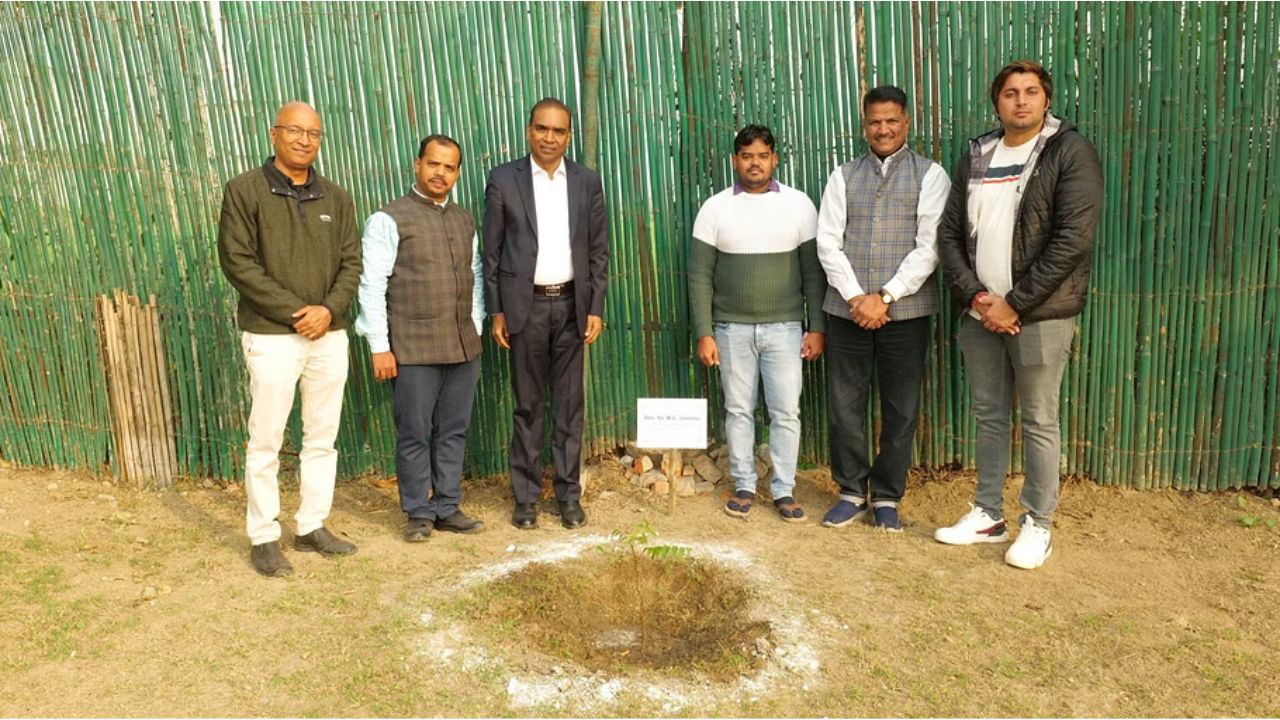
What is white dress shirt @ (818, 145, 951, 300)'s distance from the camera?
13.7ft

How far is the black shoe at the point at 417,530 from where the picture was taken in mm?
4328

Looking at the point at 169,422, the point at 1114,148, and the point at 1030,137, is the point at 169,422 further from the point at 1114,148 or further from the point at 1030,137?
the point at 1114,148

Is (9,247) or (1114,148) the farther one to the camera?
(9,247)

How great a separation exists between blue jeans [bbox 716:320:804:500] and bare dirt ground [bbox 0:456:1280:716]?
254mm

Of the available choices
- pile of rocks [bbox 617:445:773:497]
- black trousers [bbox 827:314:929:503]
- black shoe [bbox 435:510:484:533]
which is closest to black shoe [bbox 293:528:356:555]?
black shoe [bbox 435:510:484:533]

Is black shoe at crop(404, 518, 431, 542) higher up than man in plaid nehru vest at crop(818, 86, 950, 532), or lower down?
lower down

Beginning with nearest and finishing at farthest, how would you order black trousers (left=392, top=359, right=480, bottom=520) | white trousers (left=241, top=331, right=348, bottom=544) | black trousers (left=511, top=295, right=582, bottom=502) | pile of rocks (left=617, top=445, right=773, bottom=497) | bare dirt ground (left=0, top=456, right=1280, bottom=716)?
bare dirt ground (left=0, top=456, right=1280, bottom=716) → white trousers (left=241, top=331, right=348, bottom=544) → black trousers (left=392, top=359, right=480, bottom=520) → black trousers (left=511, top=295, right=582, bottom=502) → pile of rocks (left=617, top=445, right=773, bottom=497)

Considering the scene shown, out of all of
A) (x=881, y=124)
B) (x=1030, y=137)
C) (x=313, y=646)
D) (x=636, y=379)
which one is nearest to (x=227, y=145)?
(x=636, y=379)

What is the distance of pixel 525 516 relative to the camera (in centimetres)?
453

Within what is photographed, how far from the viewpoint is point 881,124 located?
4211mm

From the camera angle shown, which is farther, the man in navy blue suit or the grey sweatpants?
the man in navy blue suit

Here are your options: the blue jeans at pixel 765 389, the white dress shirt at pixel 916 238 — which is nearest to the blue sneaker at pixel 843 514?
the blue jeans at pixel 765 389

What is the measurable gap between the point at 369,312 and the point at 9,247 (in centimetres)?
243

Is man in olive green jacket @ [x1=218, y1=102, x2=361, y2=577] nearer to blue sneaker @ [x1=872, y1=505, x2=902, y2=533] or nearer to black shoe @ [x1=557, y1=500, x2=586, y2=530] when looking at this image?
black shoe @ [x1=557, y1=500, x2=586, y2=530]
